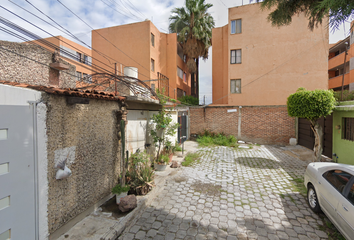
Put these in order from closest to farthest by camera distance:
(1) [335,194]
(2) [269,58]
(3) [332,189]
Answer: (1) [335,194] < (3) [332,189] < (2) [269,58]

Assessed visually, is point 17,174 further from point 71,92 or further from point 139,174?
point 139,174

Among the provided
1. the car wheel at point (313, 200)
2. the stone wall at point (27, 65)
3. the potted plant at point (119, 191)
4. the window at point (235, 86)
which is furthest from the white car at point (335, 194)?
the window at point (235, 86)

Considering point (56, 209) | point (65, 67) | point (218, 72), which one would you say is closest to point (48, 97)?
point (56, 209)

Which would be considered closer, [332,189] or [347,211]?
[347,211]

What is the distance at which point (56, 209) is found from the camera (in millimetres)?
3236

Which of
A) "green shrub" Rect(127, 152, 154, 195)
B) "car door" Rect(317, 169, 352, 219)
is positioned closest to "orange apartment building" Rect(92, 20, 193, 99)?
"green shrub" Rect(127, 152, 154, 195)

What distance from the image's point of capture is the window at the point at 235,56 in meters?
15.9

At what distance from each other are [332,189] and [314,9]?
4251 mm

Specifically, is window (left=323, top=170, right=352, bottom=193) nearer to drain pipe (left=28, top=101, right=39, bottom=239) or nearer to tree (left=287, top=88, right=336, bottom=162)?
tree (left=287, top=88, right=336, bottom=162)

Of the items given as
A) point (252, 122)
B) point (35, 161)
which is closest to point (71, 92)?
point (35, 161)

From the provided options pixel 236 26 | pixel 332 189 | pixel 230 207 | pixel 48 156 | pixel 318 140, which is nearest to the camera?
pixel 48 156

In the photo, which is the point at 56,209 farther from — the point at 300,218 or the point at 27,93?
the point at 300,218

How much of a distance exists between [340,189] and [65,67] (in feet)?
23.1

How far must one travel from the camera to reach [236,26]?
15922 mm
